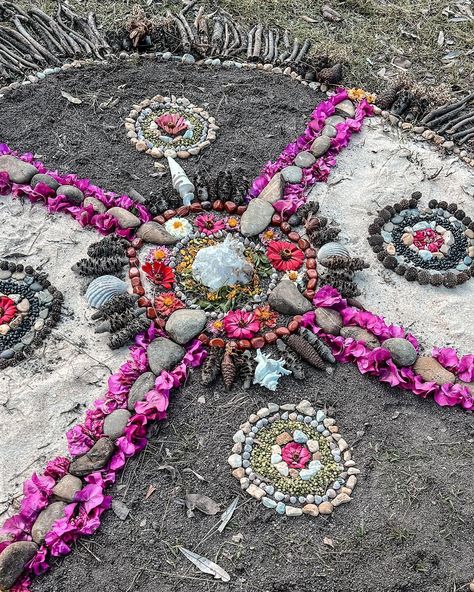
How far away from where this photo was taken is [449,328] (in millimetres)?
5719

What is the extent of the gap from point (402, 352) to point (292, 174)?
228cm

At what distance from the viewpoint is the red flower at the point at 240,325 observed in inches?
212

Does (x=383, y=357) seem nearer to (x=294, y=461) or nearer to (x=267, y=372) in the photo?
(x=267, y=372)

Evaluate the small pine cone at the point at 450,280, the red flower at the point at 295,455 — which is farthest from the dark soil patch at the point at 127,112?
the red flower at the point at 295,455

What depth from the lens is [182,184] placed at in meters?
6.44

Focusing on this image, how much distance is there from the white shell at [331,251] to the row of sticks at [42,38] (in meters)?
4.12

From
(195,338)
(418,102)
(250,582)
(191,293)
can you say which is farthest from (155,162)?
(250,582)

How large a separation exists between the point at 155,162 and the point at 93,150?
66cm

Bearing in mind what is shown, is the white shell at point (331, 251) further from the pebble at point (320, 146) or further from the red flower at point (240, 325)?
the pebble at point (320, 146)

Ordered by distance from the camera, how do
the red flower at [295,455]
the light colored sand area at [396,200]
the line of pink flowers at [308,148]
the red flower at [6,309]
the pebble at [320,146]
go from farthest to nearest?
the pebble at [320,146] → the line of pink flowers at [308,148] → the light colored sand area at [396,200] → the red flower at [6,309] → the red flower at [295,455]

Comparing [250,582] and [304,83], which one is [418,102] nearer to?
[304,83]

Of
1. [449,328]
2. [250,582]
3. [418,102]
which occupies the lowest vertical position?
[250,582]

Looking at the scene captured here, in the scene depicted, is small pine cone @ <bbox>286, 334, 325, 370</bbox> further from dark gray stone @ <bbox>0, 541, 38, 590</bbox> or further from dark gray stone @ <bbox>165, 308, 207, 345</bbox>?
dark gray stone @ <bbox>0, 541, 38, 590</bbox>

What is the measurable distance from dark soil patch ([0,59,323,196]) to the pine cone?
198mm
